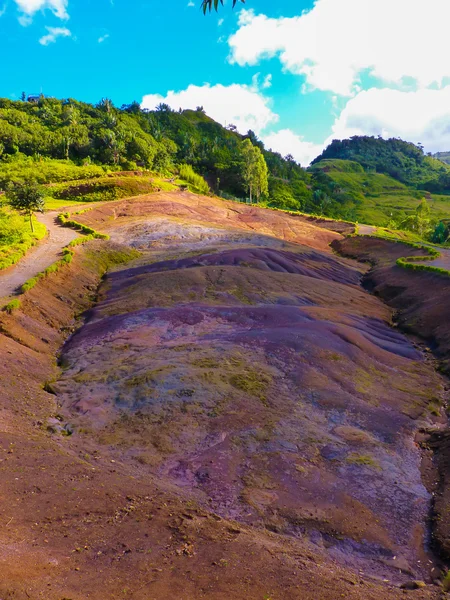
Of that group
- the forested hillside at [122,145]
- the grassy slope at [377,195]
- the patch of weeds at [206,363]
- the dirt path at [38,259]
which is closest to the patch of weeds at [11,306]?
the dirt path at [38,259]

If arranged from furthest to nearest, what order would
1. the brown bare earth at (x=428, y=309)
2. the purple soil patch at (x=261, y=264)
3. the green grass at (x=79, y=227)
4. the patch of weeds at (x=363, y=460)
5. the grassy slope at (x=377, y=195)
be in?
1. the grassy slope at (x=377, y=195)
2. the green grass at (x=79, y=227)
3. the purple soil patch at (x=261, y=264)
4. the patch of weeds at (x=363, y=460)
5. the brown bare earth at (x=428, y=309)

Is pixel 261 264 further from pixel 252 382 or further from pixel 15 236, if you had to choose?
pixel 15 236

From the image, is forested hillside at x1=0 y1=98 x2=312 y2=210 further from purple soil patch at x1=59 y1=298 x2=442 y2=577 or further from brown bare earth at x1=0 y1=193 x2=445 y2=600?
purple soil patch at x1=59 y1=298 x2=442 y2=577

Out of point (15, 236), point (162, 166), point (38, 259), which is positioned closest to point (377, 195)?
point (162, 166)

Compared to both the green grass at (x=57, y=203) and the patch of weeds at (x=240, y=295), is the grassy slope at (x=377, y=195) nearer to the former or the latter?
the green grass at (x=57, y=203)

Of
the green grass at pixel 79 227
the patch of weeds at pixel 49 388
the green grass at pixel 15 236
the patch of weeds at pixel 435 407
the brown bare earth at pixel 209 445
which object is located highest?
the green grass at pixel 79 227

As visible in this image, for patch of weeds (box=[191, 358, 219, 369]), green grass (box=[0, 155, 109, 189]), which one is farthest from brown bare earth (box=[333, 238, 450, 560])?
green grass (box=[0, 155, 109, 189])
